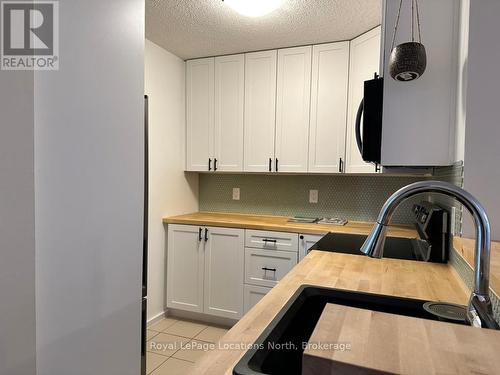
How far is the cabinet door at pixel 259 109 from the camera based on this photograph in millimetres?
2926

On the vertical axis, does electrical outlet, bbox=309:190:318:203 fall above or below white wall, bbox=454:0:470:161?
below

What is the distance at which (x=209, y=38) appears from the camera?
2.70 meters

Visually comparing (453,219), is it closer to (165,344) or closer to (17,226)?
(17,226)

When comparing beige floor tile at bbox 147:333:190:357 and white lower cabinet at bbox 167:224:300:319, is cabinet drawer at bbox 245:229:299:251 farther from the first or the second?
beige floor tile at bbox 147:333:190:357

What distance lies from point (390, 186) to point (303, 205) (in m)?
0.82

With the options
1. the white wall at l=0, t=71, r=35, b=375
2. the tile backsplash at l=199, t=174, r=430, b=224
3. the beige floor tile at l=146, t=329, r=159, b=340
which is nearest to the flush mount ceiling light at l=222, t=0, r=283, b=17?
the white wall at l=0, t=71, r=35, b=375

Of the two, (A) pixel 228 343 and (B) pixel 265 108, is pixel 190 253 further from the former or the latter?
(A) pixel 228 343

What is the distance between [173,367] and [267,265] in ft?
3.38

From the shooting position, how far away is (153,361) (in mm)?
2316

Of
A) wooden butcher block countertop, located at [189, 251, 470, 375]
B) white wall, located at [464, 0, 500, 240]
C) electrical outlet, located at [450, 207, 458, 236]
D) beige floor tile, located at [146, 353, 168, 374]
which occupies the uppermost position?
white wall, located at [464, 0, 500, 240]

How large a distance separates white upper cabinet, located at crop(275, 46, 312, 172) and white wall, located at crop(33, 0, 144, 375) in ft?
5.05

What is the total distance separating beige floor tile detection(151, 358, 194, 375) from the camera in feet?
7.09

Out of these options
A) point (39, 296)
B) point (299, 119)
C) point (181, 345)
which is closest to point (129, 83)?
point (39, 296)

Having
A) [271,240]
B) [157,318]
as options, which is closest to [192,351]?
[157,318]
